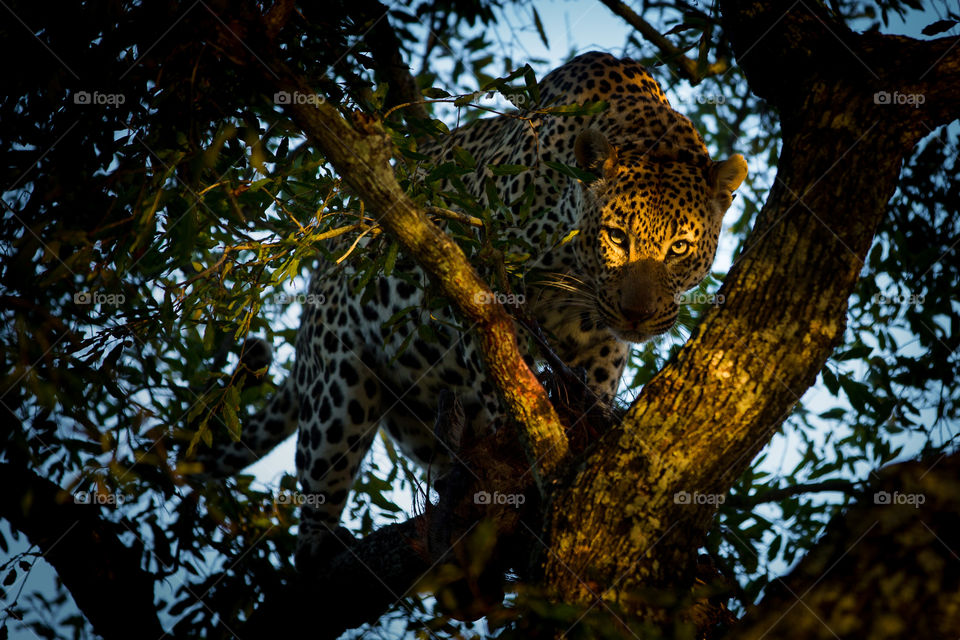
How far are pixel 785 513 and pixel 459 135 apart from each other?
4.03 metres

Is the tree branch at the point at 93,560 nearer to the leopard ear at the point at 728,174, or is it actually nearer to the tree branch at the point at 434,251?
the tree branch at the point at 434,251

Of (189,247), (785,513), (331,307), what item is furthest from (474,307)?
(331,307)

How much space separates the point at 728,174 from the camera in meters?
5.83

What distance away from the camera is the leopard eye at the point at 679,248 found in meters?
5.68

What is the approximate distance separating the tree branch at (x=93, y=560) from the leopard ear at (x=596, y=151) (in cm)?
351

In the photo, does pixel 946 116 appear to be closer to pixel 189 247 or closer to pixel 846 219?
pixel 846 219

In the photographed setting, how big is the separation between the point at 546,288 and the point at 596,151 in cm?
97
